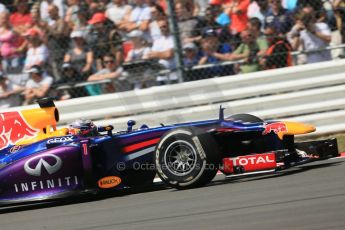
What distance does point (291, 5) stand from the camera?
9.59 m

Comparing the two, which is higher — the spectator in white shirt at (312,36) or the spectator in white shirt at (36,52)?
the spectator in white shirt at (36,52)

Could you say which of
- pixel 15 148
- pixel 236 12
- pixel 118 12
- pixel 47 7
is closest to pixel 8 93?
pixel 47 7

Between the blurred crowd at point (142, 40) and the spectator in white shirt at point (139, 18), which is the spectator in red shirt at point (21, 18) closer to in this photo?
the blurred crowd at point (142, 40)

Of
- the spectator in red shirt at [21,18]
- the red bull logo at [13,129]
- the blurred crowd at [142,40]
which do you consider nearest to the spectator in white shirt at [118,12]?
the blurred crowd at [142,40]

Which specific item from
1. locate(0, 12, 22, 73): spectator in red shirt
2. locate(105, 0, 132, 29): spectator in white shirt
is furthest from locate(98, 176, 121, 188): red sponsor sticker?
locate(0, 12, 22, 73): spectator in red shirt

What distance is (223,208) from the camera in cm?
545

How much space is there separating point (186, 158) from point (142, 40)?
3.75 metres

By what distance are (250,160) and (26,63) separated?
16.2ft

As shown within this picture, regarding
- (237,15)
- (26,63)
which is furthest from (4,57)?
(237,15)

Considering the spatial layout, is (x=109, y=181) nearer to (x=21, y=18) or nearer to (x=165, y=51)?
(x=165, y=51)

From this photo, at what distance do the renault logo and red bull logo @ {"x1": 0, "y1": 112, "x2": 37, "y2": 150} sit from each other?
0.84m

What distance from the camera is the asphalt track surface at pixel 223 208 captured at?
4762 millimetres

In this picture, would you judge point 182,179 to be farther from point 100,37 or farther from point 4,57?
point 4,57

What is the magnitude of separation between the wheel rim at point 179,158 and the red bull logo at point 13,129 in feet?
5.96
